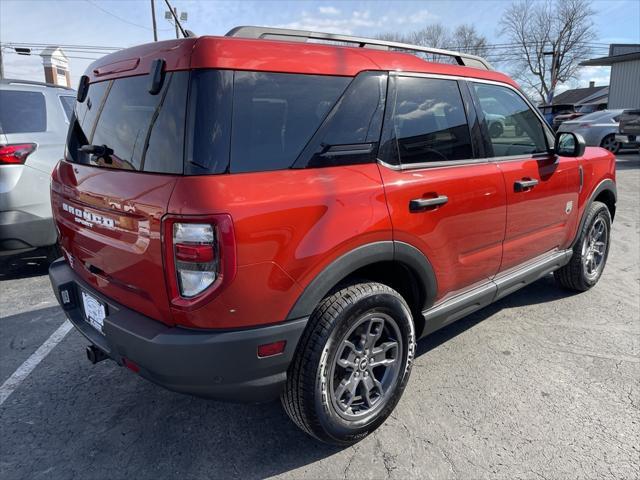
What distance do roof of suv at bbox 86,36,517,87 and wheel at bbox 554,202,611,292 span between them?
2351 millimetres

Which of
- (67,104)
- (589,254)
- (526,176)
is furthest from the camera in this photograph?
(67,104)

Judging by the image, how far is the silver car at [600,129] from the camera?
13.7 meters

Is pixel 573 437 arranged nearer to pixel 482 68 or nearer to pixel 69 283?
pixel 482 68

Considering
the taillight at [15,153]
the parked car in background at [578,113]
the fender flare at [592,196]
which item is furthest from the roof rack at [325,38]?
the parked car in background at [578,113]

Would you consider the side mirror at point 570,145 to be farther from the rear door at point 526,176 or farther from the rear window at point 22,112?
the rear window at point 22,112

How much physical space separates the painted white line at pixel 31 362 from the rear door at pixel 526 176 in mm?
3269

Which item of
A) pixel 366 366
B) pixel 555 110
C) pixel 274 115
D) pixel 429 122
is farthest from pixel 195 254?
pixel 555 110

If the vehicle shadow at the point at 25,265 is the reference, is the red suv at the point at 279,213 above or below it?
above

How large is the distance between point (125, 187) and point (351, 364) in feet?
4.45

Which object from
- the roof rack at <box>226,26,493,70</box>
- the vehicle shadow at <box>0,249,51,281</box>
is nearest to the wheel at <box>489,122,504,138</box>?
the roof rack at <box>226,26,493,70</box>

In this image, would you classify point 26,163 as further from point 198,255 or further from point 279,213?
point 279,213

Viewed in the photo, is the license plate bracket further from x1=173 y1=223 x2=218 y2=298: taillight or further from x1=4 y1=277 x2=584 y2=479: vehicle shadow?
x1=173 y1=223 x2=218 y2=298: taillight

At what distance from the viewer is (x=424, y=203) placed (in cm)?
241

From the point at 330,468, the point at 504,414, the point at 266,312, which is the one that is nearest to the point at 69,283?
the point at 266,312
